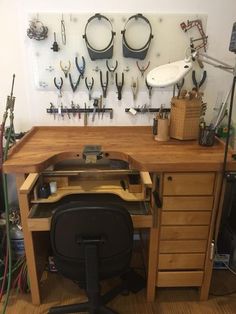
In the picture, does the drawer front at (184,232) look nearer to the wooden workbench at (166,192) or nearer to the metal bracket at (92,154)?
the wooden workbench at (166,192)

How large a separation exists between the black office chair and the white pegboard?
962 millimetres

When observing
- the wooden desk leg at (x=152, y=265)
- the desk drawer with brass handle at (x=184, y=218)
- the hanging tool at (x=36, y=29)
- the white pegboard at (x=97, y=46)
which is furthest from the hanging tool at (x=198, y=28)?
the wooden desk leg at (x=152, y=265)

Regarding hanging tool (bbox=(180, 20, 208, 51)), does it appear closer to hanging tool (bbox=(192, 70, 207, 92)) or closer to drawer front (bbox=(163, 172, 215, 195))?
hanging tool (bbox=(192, 70, 207, 92))

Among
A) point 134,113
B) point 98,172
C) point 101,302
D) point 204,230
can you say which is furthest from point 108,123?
point 101,302

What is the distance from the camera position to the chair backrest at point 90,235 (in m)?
1.05

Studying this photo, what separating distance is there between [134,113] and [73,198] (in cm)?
71

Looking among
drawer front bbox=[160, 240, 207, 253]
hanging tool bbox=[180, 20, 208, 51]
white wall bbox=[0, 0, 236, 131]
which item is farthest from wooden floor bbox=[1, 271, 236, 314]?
hanging tool bbox=[180, 20, 208, 51]

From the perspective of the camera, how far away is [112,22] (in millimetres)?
1660

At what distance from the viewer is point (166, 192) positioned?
53.8 inches

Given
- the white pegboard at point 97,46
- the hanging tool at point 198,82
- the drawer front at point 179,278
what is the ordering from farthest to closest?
the hanging tool at point 198,82 < the white pegboard at point 97,46 < the drawer front at point 179,278

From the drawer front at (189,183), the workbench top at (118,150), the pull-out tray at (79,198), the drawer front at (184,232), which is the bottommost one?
the drawer front at (184,232)

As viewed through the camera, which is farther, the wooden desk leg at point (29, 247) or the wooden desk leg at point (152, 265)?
the wooden desk leg at point (152, 265)

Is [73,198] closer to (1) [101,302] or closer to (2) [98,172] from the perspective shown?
(2) [98,172]

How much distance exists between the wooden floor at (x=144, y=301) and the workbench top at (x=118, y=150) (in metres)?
0.88
